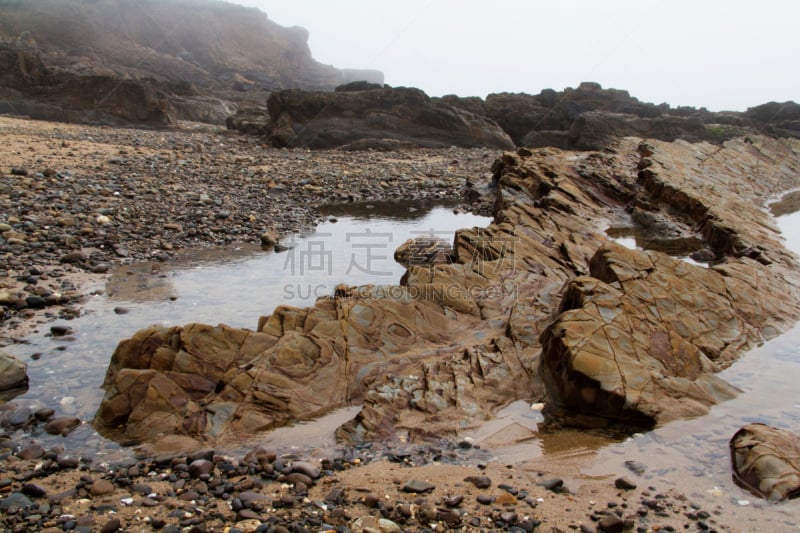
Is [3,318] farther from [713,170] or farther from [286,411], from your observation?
[713,170]

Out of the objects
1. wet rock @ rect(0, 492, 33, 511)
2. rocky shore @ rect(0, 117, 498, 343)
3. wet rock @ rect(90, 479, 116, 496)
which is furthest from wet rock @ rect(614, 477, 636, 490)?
rocky shore @ rect(0, 117, 498, 343)

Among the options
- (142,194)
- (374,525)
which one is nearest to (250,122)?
(142,194)

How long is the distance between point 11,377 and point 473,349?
526cm

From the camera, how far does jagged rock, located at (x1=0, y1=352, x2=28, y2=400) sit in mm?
6574

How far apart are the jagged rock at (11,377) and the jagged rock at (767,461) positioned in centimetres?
722

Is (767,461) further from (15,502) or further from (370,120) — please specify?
(370,120)

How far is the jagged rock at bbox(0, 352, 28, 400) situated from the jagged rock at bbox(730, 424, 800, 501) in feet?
23.7

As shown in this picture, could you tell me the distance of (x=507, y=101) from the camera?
148 feet

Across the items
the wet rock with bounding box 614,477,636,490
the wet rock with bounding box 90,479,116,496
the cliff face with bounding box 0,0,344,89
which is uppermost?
the cliff face with bounding box 0,0,344,89

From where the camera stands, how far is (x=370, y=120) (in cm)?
3422

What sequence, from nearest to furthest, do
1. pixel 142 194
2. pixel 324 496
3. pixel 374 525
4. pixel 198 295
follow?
pixel 374 525 → pixel 324 496 → pixel 198 295 → pixel 142 194

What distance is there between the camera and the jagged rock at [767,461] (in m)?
4.63

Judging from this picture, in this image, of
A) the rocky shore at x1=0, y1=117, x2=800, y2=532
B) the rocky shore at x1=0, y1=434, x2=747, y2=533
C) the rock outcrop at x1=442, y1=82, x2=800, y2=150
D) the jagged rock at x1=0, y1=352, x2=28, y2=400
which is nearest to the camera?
the rocky shore at x1=0, y1=434, x2=747, y2=533

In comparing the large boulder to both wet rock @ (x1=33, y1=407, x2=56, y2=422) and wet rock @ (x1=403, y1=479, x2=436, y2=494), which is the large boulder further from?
wet rock @ (x1=403, y1=479, x2=436, y2=494)
